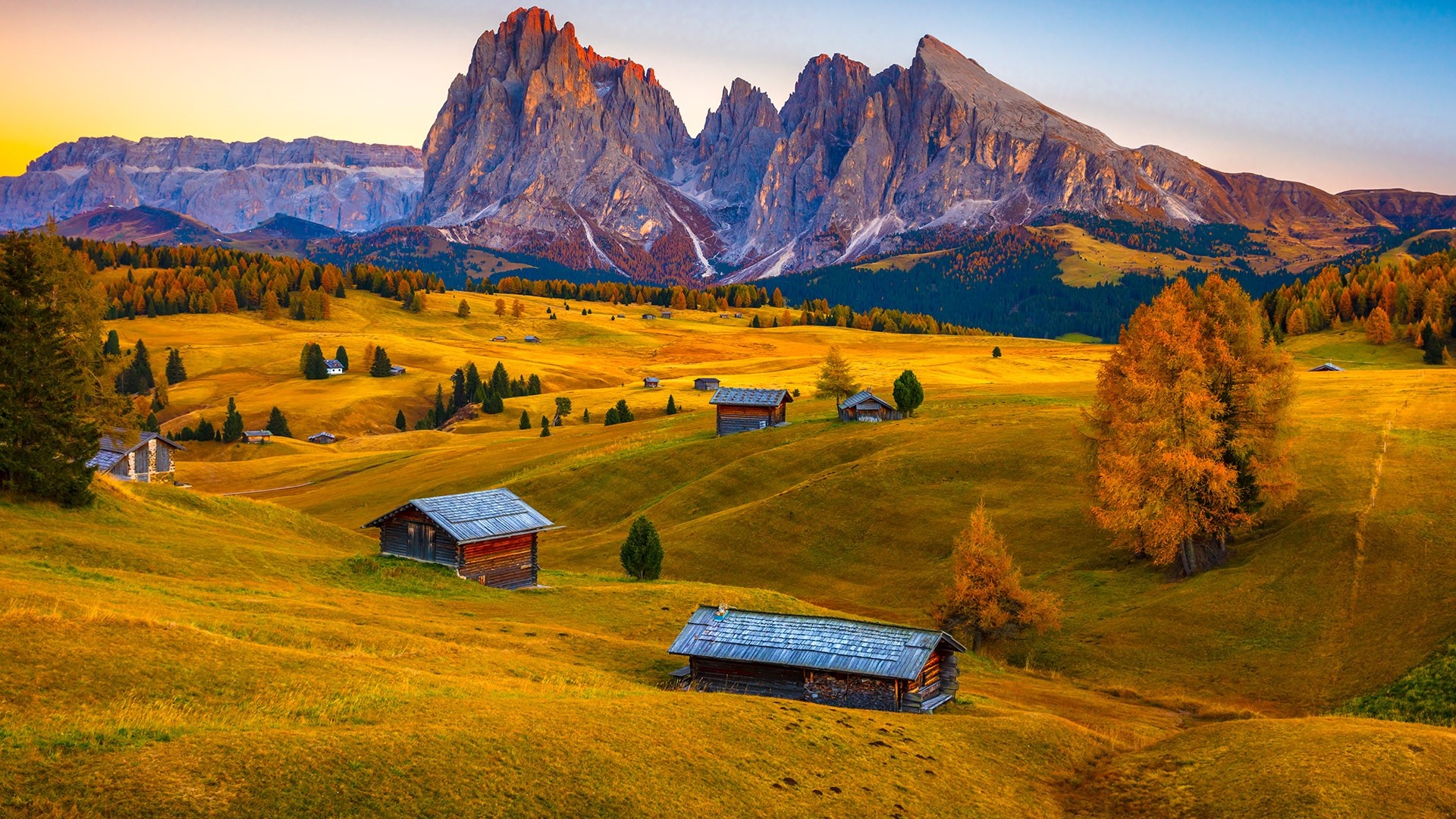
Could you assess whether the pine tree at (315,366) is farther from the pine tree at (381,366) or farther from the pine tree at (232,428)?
the pine tree at (232,428)

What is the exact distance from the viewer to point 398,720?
21156 mm

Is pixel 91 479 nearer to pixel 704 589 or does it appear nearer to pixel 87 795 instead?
pixel 704 589

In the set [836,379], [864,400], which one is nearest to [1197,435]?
[864,400]

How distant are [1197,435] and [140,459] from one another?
301 ft

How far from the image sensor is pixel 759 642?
35688 millimetres

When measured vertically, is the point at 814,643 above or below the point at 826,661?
above

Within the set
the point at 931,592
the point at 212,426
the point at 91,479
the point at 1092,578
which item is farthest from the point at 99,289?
the point at 212,426

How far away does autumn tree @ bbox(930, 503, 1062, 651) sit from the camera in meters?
47.0

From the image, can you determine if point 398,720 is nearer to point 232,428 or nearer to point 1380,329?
point 232,428

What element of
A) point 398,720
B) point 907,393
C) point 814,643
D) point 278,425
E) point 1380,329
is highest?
point 1380,329

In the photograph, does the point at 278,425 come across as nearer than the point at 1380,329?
No

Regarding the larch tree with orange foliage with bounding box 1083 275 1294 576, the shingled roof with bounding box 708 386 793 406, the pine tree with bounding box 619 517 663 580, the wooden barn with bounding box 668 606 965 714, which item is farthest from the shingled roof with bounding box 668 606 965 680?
the shingled roof with bounding box 708 386 793 406

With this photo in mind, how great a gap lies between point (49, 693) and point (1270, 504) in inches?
2251

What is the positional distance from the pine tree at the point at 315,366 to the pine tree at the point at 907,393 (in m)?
120
